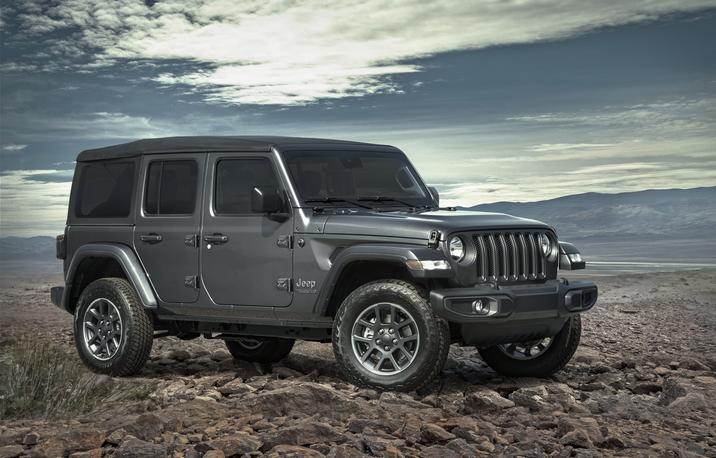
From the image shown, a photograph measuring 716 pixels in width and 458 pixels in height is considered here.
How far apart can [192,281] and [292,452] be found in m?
3.67

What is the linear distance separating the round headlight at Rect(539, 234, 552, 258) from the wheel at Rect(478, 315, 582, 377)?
29.3 inches

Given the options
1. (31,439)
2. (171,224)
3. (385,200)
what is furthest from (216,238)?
(31,439)

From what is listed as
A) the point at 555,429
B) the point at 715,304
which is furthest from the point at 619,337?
the point at 555,429

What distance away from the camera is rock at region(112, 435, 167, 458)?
6.72 metres

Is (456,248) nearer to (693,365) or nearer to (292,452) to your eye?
(292,452)

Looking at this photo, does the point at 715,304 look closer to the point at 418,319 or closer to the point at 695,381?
the point at 695,381

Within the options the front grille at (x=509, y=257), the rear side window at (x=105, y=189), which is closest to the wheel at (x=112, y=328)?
the rear side window at (x=105, y=189)

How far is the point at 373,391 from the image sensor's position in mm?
8750

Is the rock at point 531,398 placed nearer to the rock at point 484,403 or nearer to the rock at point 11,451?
the rock at point 484,403

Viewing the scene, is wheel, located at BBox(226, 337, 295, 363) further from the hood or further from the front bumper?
the front bumper

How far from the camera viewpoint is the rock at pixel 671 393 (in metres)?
8.94

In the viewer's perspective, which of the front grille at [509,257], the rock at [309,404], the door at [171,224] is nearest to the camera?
the rock at [309,404]

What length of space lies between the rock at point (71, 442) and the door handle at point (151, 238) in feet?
11.3

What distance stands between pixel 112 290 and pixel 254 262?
1809 millimetres
